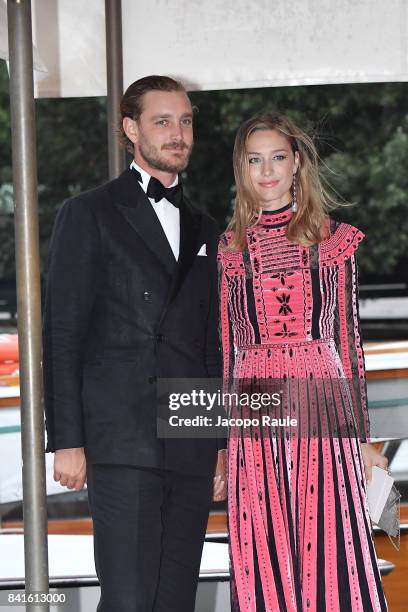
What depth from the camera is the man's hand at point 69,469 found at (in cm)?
254

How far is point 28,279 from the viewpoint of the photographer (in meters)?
2.26

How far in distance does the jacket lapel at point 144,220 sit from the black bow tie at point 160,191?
2 cm

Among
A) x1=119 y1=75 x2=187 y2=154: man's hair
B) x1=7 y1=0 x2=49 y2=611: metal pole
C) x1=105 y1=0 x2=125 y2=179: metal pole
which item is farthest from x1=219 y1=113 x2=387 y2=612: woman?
x1=105 y1=0 x2=125 y2=179: metal pole

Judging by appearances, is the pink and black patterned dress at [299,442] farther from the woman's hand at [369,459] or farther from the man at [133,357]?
the man at [133,357]

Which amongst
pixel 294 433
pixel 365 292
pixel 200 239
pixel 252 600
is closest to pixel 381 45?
pixel 200 239

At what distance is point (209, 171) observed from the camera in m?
17.8

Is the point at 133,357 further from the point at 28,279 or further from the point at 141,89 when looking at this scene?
the point at 141,89

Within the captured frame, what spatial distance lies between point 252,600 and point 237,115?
1485cm

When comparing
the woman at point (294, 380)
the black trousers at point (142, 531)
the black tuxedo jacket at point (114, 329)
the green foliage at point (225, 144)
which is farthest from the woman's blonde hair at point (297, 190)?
the green foliage at point (225, 144)

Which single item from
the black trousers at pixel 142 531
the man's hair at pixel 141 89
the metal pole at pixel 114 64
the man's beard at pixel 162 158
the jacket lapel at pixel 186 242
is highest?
the metal pole at pixel 114 64

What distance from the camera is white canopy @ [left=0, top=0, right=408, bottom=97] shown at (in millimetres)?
3221

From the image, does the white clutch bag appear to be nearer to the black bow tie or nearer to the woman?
the woman

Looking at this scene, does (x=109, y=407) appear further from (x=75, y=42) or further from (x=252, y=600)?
(x=75, y=42)

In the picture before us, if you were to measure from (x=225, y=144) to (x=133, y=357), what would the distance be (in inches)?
602
